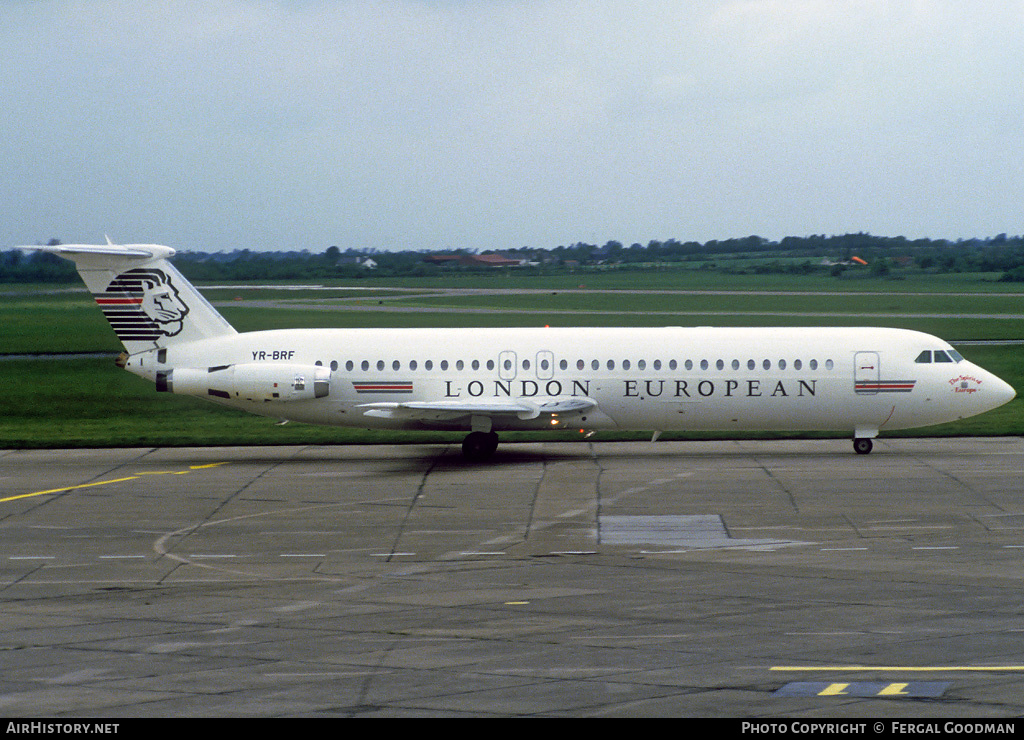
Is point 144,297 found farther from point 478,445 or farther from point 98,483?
point 478,445

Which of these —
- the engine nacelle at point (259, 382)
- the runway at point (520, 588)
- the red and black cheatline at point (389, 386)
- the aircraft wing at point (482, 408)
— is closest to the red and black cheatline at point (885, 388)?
the runway at point (520, 588)

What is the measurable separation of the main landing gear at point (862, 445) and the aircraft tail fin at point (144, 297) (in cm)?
1760

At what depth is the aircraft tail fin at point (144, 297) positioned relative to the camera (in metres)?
33.2

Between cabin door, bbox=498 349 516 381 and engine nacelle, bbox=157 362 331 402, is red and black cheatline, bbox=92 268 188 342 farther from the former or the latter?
cabin door, bbox=498 349 516 381

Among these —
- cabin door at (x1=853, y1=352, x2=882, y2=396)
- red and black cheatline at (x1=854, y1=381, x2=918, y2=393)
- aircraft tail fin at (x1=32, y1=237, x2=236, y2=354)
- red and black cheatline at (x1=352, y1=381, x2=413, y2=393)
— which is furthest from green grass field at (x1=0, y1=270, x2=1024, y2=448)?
cabin door at (x1=853, y1=352, x2=882, y2=396)

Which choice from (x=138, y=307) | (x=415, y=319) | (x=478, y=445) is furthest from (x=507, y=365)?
(x=415, y=319)

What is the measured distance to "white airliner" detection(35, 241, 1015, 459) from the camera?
106ft

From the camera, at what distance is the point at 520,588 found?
18672 millimetres

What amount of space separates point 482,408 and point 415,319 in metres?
45.5

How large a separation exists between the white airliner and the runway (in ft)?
4.15

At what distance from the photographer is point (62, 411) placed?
46.2 meters

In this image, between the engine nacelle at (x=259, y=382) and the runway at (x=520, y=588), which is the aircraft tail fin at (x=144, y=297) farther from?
the runway at (x=520, y=588)
